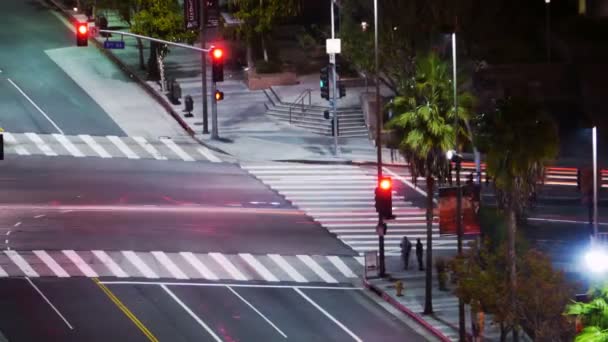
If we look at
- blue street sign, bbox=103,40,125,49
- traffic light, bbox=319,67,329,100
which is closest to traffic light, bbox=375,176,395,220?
traffic light, bbox=319,67,329,100

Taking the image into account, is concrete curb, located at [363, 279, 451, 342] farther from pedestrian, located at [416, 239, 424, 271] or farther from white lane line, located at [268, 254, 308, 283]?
pedestrian, located at [416, 239, 424, 271]

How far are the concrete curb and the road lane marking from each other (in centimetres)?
943

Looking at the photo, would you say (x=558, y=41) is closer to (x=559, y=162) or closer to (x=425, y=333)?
(x=559, y=162)

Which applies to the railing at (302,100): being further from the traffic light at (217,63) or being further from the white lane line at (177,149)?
the traffic light at (217,63)

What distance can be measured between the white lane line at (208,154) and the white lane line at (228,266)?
1922 centimetres

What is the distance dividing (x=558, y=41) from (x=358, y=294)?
4431 centimetres

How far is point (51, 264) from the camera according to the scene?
61500 mm

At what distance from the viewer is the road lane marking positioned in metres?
52.2

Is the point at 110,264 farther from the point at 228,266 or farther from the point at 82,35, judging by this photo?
the point at 82,35

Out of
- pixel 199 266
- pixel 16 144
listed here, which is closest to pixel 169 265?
pixel 199 266

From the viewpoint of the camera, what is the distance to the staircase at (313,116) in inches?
3585

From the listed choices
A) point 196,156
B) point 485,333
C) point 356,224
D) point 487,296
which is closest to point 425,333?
point 485,333

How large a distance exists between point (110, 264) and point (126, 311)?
6.90 meters

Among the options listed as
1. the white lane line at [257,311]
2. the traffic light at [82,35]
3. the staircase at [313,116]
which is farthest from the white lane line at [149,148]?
the white lane line at [257,311]
